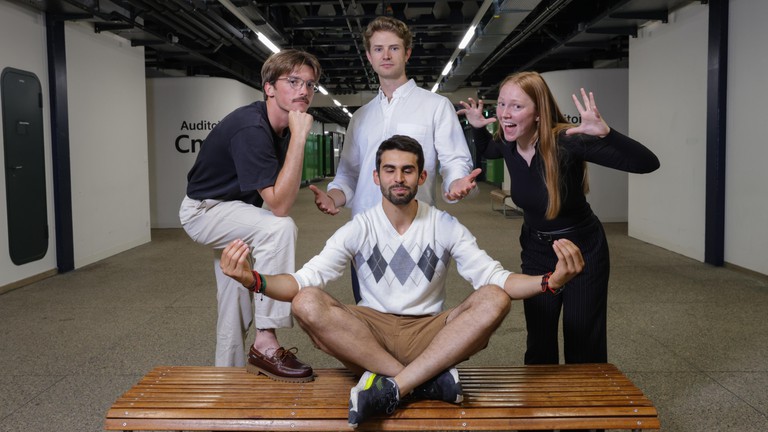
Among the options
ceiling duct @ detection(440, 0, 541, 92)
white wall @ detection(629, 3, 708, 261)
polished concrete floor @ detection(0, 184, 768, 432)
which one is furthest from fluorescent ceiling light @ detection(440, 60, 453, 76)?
polished concrete floor @ detection(0, 184, 768, 432)

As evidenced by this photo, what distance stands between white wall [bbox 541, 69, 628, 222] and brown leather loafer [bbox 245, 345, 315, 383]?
32.1 feet

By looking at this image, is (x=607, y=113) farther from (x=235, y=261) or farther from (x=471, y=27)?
(x=235, y=261)

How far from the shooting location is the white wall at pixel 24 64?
6.34 m

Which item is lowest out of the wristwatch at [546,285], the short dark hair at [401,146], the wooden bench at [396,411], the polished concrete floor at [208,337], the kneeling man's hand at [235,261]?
the polished concrete floor at [208,337]

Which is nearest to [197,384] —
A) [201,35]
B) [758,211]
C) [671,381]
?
[671,381]

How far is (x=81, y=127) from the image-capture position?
26.2 feet

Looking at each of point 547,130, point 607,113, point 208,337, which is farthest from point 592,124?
point 607,113

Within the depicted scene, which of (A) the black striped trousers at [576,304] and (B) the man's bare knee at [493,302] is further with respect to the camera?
(A) the black striped trousers at [576,304]

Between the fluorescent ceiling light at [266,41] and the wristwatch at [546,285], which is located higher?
the fluorescent ceiling light at [266,41]

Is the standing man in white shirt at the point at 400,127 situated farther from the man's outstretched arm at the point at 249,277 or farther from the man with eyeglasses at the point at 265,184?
the man's outstretched arm at the point at 249,277

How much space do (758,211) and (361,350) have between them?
5.80 m

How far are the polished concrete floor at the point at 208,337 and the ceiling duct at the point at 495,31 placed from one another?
3022 millimetres

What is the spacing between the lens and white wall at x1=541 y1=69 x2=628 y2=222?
11.6 meters

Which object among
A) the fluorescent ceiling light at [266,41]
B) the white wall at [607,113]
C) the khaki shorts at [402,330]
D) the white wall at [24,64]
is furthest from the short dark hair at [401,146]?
the white wall at [607,113]
